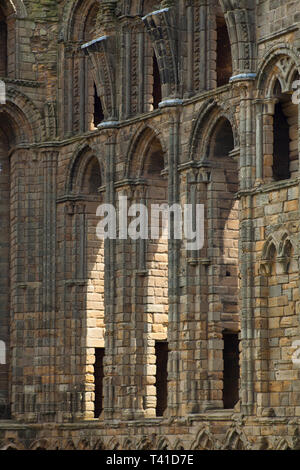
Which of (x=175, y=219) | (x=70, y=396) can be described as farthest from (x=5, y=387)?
(x=175, y=219)

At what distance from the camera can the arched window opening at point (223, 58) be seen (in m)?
38.8

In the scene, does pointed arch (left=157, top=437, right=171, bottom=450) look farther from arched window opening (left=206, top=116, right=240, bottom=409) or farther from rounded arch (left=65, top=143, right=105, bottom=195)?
rounded arch (left=65, top=143, right=105, bottom=195)

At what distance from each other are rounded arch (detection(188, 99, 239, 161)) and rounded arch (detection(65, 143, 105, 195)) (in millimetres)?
4771

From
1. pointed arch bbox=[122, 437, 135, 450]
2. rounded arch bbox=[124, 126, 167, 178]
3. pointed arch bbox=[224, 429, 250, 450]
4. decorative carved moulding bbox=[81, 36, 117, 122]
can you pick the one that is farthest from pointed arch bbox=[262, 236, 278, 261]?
decorative carved moulding bbox=[81, 36, 117, 122]

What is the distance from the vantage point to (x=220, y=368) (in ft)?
119

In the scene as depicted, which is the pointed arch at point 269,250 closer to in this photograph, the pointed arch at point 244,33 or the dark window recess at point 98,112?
the pointed arch at point 244,33

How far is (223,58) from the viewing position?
1533 inches

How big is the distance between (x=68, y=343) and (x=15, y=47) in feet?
23.7

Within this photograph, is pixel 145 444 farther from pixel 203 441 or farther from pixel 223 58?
pixel 223 58

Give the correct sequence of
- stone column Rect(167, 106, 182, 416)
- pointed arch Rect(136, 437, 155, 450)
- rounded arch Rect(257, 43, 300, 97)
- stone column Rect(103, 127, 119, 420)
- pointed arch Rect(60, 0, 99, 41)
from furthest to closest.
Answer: pointed arch Rect(60, 0, 99, 41)
stone column Rect(103, 127, 119, 420)
pointed arch Rect(136, 437, 155, 450)
stone column Rect(167, 106, 182, 416)
rounded arch Rect(257, 43, 300, 97)

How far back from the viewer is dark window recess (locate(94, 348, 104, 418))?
41656 millimetres

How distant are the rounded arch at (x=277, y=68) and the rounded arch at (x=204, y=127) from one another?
1.56 metres

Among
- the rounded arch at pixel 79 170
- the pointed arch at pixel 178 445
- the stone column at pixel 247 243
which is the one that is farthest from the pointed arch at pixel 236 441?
the rounded arch at pixel 79 170

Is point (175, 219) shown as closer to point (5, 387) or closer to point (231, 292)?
point (231, 292)
